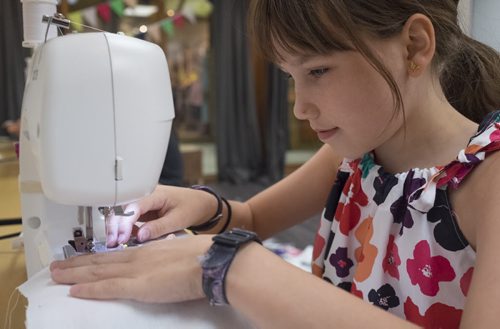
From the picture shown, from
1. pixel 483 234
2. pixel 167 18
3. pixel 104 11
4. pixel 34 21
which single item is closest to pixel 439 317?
pixel 483 234

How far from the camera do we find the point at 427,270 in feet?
2.35

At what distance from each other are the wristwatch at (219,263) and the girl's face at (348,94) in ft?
0.82

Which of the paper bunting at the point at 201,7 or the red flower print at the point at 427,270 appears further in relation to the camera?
the paper bunting at the point at 201,7

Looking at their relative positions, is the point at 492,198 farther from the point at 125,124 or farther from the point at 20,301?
the point at 20,301

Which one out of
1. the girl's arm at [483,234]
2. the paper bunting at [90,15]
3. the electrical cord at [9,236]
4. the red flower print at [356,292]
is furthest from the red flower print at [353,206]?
the paper bunting at [90,15]

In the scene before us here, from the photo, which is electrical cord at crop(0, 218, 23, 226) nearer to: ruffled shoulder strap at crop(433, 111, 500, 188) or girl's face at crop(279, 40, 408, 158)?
girl's face at crop(279, 40, 408, 158)

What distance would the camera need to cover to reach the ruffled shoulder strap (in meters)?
0.65

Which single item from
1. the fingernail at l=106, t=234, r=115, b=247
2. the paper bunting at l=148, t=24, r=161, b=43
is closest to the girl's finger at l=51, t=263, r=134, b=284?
the fingernail at l=106, t=234, r=115, b=247

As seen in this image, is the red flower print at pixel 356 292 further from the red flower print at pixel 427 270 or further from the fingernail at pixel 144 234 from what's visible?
the fingernail at pixel 144 234

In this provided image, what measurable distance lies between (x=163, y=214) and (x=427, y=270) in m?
0.44

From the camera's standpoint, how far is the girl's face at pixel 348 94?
701mm

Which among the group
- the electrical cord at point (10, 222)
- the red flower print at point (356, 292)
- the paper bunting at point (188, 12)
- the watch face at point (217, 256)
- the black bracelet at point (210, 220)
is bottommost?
the electrical cord at point (10, 222)

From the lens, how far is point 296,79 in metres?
0.75

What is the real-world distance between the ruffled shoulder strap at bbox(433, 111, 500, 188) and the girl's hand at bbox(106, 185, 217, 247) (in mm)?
416
